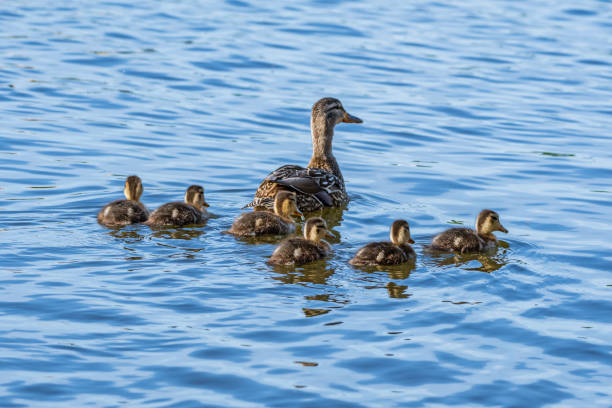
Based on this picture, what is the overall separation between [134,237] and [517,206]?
12.7ft

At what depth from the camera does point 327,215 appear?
9.62 metres

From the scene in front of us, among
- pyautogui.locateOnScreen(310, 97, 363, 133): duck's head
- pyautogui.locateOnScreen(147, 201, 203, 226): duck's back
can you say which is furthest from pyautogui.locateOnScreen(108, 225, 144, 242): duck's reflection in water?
pyautogui.locateOnScreen(310, 97, 363, 133): duck's head

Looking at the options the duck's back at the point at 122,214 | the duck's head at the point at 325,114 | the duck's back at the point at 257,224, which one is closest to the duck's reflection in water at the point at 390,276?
the duck's back at the point at 257,224

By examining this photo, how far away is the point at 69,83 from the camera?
1441 centimetres

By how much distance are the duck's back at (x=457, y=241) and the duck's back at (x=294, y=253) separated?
3.42 ft

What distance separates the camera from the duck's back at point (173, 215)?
8438 millimetres

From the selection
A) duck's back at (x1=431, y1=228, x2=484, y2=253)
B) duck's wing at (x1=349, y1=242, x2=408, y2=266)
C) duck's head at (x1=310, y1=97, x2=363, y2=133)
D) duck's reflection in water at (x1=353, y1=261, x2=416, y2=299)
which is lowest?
duck's reflection in water at (x1=353, y1=261, x2=416, y2=299)

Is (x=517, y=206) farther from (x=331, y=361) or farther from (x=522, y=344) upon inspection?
(x=331, y=361)

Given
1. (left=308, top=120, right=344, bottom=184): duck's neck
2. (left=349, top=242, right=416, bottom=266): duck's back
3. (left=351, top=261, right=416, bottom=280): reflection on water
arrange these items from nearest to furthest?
(left=351, top=261, right=416, bottom=280): reflection on water → (left=349, top=242, right=416, bottom=266): duck's back → (left=308, top=120, right=344, bottom=184): duck's neck

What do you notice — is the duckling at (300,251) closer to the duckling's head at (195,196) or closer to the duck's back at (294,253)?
the duck's back at (294,253)

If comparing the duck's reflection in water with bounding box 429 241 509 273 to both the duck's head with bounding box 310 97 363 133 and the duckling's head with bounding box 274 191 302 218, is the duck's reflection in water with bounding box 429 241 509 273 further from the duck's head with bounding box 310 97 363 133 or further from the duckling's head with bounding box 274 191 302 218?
the duck's head with bounding box 310 97 363 133

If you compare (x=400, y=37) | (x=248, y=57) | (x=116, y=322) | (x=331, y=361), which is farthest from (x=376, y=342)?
(x=400, y=37)

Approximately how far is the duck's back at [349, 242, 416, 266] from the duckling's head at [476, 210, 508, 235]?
3.44ft

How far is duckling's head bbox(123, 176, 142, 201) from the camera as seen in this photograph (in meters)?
8.78
